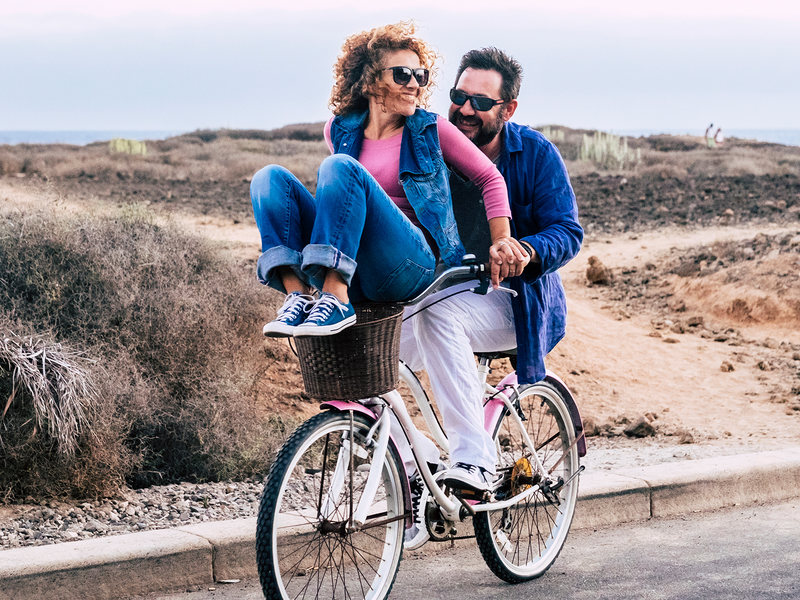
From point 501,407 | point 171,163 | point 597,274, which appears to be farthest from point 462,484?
point 171,163

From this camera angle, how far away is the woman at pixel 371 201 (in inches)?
102

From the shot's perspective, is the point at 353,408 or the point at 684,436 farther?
the point at 684,436

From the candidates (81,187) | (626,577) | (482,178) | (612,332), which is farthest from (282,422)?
(81,187)

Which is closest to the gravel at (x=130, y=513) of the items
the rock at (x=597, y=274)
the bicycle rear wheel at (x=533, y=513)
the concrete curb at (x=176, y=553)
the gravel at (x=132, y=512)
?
the gravel at (x=132, y=512)

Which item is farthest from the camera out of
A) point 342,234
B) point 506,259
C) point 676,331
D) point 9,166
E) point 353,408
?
point 9,166

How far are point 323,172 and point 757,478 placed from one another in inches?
136

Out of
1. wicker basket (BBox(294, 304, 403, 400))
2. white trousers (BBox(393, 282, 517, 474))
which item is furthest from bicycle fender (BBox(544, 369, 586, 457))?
wicker basket (BBox(294, 304, 403, 400))

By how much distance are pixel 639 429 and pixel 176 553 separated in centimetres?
409

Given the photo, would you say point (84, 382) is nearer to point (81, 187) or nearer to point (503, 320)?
point (503, 320)

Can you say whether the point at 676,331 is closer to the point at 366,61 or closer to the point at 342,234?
the point at 366,61

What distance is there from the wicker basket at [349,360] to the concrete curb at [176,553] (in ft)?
4.19

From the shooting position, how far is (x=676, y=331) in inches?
410

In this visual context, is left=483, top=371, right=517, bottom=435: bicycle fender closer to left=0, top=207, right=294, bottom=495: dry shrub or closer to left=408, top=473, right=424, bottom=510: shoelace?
left=408, top=473, right=424, bottom=510: shoelace

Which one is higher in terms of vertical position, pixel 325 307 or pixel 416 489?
pixel 325 307
